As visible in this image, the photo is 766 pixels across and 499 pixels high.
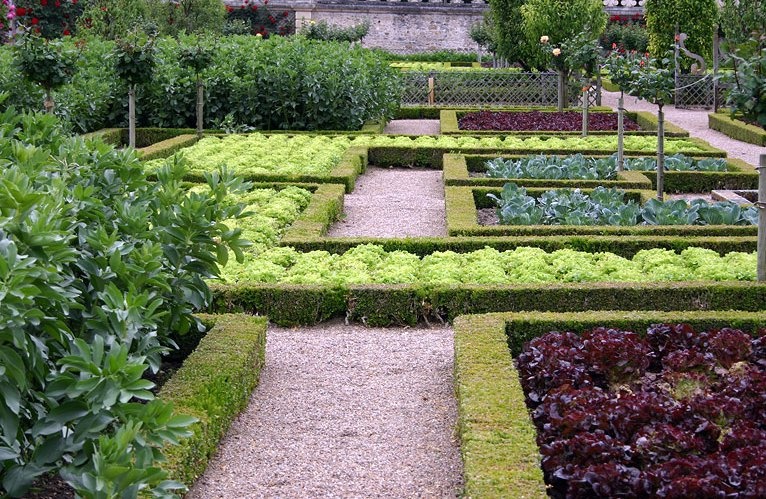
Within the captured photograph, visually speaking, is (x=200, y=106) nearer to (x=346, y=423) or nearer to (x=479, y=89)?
(x=479, y=89)

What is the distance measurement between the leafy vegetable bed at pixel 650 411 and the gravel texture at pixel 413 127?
14171 mm

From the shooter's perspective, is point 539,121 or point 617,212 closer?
point 617,212

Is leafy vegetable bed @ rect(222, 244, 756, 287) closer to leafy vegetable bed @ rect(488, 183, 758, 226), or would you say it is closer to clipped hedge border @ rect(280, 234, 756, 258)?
clipped hedge border @ rect(280, 234, 756, 258)

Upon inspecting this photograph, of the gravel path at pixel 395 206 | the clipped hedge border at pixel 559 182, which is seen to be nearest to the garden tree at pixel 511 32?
the gravel path at pixel 395 206

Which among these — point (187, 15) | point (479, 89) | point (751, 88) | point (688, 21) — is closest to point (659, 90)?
point (751, 88)

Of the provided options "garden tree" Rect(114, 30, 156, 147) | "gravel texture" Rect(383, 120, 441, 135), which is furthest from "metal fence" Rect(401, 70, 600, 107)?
"garden tree" Rect(114, 30, 156, 147)

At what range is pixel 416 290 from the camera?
7.61 metres

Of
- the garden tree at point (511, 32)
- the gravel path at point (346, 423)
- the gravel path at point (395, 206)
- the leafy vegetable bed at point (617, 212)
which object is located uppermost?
the garden tree at point (511, 32)

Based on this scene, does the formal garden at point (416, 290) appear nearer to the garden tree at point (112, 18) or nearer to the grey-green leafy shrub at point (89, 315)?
the grey-green leafy shrub at point (89, 315)

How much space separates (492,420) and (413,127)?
16868 millimetres

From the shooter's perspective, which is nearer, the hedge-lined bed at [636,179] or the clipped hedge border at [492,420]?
the clipped hedge border at [492,420]

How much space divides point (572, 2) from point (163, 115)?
987 centimetres

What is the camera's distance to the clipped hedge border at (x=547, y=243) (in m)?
8.93

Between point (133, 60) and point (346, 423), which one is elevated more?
point (133, 60)
